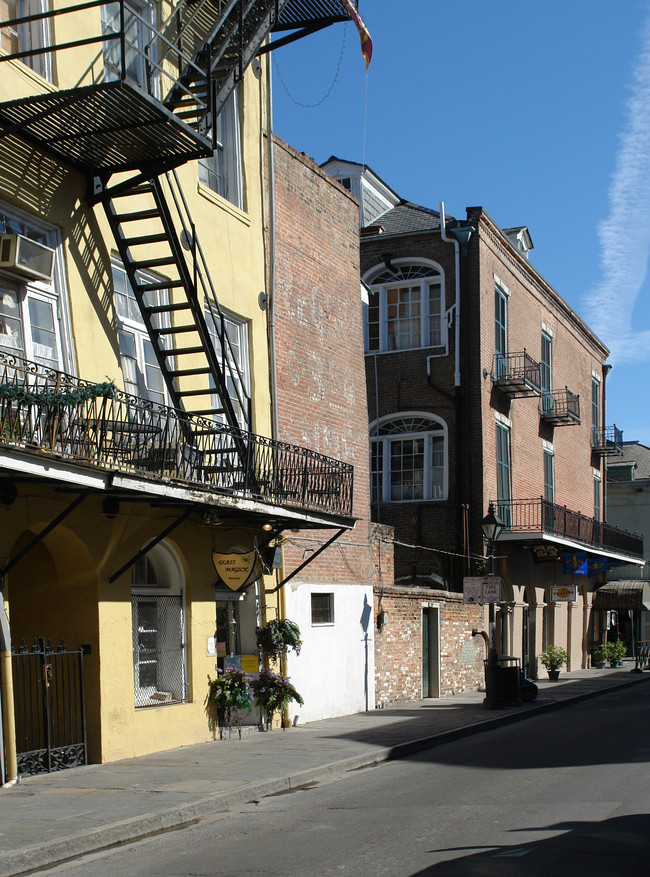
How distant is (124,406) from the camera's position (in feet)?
42.4

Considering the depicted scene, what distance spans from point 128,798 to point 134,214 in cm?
706

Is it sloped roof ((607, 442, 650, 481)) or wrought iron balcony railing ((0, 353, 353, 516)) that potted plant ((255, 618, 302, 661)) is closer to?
wrought iron balcony railing ((0, 353, 353, 516))

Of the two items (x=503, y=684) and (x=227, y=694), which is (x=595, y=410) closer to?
(x=503, y=684)

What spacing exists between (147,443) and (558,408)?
22774mm

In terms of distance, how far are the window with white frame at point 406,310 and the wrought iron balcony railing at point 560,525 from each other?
4.65 metres

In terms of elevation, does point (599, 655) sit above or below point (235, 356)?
below

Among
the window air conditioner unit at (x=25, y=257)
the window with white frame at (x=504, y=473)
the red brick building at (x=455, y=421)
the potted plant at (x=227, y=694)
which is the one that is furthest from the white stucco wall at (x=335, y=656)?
the window with white frame at (x=504, y=473)

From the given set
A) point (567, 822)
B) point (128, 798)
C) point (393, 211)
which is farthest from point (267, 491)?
point (393, 211)

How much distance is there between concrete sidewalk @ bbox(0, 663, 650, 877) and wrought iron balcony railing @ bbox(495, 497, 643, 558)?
31.1ft

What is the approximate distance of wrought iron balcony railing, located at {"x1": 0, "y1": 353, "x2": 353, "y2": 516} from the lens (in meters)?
10.4

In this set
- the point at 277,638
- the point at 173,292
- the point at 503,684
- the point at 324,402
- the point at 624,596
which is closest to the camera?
the point at 173,292

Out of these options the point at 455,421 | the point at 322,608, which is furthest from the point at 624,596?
the point at 322,608

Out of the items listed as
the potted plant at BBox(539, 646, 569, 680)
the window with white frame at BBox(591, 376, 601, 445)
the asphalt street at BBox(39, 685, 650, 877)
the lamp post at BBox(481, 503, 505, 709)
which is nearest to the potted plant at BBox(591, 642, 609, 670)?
the potted plant at BBox(539, 646, 569, 680)

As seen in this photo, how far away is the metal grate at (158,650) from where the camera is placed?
13891 mm
